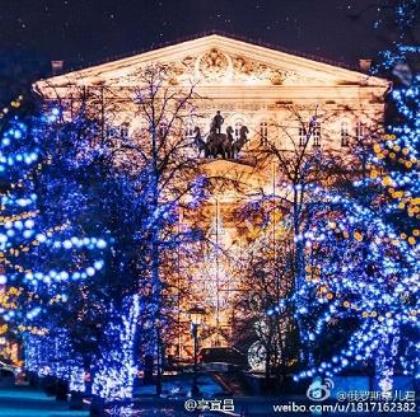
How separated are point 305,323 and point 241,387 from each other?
3.30 metres

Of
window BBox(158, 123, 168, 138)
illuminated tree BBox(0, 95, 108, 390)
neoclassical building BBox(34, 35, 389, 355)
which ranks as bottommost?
illuminated tree BBox(0, 95, 108, 390)

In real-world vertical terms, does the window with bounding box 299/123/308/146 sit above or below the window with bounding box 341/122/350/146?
below

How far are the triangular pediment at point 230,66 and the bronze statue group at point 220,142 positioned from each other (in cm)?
280

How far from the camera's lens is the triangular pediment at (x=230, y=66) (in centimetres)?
5719

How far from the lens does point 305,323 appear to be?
1256 inches

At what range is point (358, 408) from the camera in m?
22.0

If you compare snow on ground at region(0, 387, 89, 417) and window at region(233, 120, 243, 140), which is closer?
Result: snow on ground at region(0, 387, 89, 417)

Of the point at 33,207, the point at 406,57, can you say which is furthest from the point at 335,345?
the point at 406,57

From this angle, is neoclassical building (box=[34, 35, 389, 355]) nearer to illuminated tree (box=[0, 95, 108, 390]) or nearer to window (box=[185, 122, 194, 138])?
window (box=[185, 122, 194, 138])

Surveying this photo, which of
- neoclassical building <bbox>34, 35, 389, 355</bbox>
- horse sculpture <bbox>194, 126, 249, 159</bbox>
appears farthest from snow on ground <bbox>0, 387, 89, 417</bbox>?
neoclassical building <bbox>34, 35, 389, 355</bbox>

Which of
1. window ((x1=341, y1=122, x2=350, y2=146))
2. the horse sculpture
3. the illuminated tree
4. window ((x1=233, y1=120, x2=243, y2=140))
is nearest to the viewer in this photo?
the illuminated tree

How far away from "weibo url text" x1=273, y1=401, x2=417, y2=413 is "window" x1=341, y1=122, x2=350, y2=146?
23.0 m

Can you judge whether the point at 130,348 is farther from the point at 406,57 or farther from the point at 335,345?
the point at 406,57

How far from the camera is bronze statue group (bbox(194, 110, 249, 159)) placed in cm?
5234
